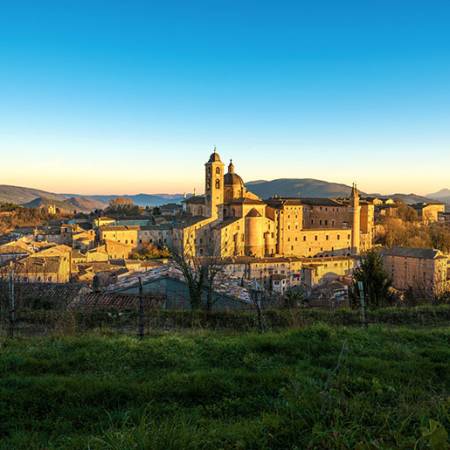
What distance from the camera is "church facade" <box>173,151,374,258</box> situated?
176ft

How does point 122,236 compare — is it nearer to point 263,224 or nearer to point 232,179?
point 232,179

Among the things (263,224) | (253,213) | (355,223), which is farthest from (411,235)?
(253,213)

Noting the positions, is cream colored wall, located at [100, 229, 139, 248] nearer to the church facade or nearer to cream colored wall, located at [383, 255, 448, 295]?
the church facade

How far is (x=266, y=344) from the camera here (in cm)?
582

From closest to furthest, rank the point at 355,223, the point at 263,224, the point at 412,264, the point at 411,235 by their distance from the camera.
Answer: the point at 412,264 < the point at 263,224 < the point at 355,223 < the point at 411,235

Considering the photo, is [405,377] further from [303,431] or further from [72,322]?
[72,322]

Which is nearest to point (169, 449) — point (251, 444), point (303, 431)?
point (251, 444)

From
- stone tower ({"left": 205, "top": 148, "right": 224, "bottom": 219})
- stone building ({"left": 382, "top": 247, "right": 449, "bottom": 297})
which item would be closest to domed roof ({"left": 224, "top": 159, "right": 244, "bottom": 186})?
stone tower ({"left": 205, "top": 148, "right": 224, "bottom": 219})

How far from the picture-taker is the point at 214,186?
5600 centimetres

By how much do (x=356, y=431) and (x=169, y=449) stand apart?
4.05ft

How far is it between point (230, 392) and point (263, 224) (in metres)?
53.7

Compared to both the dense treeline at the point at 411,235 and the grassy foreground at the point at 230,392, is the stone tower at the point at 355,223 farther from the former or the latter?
the grassy foreground at the point at 230,392

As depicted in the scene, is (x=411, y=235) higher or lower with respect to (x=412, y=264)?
higher

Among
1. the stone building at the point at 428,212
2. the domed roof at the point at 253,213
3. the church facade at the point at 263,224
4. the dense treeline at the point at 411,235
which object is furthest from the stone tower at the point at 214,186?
the stone building at the point at 428,212
